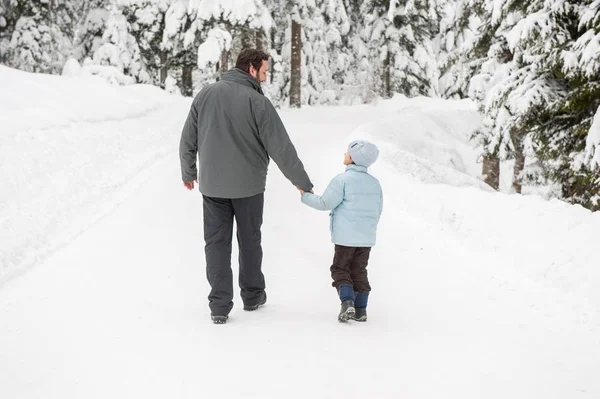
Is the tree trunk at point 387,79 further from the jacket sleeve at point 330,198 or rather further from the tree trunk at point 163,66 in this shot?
the jacket sleeve at point 330,198

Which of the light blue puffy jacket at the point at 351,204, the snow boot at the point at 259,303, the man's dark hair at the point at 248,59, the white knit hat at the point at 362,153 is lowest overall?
the snow boot at the point at 259,303

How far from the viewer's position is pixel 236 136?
14.8 feet

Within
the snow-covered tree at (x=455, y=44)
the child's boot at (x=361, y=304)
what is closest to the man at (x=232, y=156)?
the child's boot at (x=361, y=304)

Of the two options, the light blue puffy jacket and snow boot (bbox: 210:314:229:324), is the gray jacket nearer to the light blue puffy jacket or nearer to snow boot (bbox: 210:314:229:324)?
the light blue puffy jacket

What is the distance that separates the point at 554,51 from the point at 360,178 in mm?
7058

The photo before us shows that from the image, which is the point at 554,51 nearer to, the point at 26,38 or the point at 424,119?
the point at 424,119

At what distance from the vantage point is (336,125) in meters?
23.7

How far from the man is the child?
10.5 inches

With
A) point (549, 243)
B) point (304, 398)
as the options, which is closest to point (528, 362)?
point (304, 398)

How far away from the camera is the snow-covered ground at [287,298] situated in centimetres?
372

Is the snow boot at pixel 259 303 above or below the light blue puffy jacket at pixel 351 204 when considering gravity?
below

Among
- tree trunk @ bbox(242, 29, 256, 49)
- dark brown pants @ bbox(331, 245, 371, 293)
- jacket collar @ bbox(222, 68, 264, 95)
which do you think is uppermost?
tree trunk @ bbox(242, 29, 256, 49)

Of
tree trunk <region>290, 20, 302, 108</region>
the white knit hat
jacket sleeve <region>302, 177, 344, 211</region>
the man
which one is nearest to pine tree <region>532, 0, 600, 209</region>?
the white knit hat

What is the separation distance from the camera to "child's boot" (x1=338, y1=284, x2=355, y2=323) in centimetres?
466
